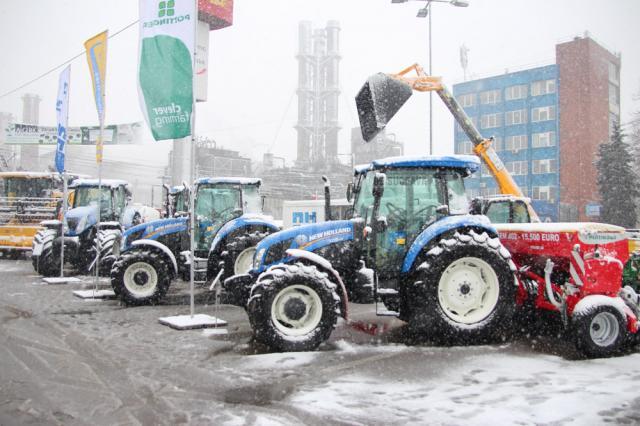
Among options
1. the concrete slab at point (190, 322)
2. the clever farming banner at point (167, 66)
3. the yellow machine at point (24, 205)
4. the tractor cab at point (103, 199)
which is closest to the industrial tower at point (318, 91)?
the yellow machine at point (24, 205)

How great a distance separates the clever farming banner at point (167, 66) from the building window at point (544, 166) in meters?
45.4

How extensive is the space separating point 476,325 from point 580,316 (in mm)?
1214

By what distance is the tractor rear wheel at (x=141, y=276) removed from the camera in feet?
33.6

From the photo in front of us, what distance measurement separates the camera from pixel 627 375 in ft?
18.8

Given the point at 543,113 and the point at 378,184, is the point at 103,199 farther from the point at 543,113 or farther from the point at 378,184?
the point at 543,113

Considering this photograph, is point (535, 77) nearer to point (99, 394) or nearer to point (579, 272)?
point (579, 272)

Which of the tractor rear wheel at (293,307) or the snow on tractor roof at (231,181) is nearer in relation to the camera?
the tractor rear wheel at (293,307)

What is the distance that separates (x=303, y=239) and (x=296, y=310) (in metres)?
0.96

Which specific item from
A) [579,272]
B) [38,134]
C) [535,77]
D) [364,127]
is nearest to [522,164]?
[535,77]

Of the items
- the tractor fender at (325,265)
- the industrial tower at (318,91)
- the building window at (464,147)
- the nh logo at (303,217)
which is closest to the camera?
the tractor fender at (325,265)

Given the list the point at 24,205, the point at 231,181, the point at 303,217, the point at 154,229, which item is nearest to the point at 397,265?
the point at 231,181

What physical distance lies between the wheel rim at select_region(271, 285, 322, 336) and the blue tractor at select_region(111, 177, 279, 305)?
316cm

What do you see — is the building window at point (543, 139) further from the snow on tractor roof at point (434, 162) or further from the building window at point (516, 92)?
the snow on tractor roof at point (434, 162)

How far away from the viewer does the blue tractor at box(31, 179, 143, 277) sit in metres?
14.5
